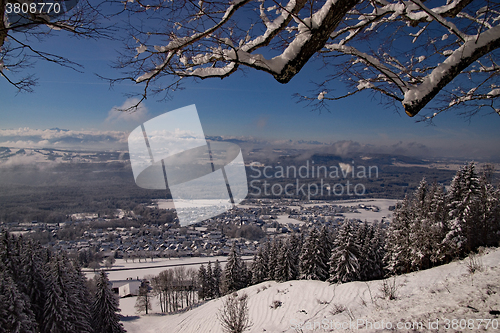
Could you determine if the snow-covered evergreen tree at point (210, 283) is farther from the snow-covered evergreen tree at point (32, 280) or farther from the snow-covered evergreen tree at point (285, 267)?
the snow-covered evergreen tree at point (32, 280)

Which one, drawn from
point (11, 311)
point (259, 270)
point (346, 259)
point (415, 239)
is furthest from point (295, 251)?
point (11, 311)

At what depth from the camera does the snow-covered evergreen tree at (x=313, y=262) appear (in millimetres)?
16859

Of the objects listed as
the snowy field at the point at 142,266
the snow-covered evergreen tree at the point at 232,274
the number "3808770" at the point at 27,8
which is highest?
the number "3808770" at the point at 27,8

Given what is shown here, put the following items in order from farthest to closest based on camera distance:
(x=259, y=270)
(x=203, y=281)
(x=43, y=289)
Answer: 1. (x=203, y=281)
2. (x=259, y=270)
3. (x=43, y=289)

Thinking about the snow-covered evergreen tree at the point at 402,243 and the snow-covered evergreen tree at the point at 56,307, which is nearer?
the snow-covered evergreen tree at the point at 56,307

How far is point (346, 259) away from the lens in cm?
1487

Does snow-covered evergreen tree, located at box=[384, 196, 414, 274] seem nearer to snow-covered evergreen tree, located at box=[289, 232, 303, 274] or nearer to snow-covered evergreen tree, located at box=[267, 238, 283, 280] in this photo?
snow-covered evergreen tree, located at box=[289, 232, 303, 274]

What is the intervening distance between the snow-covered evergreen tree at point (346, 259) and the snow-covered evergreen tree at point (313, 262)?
162 cm

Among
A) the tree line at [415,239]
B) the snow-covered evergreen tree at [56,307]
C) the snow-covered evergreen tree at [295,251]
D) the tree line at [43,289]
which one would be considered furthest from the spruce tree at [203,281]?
the snow-covered evergreen tree at [56,307]

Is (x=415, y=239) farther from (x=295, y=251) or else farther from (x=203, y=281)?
(x=203, y=281)

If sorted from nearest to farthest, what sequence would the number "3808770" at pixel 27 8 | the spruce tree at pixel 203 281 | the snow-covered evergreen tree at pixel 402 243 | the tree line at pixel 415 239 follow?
the number "3808770" at pixel 27 8 → the tree line at pixel 415 239 → the snow-covered evergreen tree at pixel 402 243 → the spruce tree at pixel 203 281

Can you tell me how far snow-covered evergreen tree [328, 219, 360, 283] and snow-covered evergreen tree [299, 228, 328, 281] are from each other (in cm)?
162

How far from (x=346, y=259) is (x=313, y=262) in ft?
10.1

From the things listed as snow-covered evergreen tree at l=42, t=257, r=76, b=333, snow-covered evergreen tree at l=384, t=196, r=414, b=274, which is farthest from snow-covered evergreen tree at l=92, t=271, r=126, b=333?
snow-covered evergreen tree at l=384, t=196, r=414, b=274
